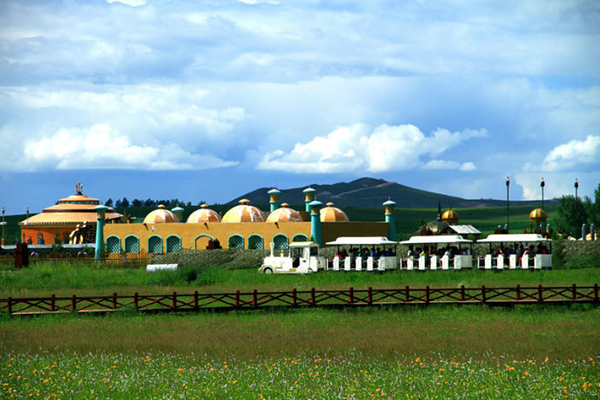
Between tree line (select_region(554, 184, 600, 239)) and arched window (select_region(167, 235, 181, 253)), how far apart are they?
4836cm

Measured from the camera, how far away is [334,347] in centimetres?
2117

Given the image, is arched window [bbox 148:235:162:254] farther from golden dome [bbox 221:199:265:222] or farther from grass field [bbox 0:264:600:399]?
grass field [bbox 0:264:600:399]

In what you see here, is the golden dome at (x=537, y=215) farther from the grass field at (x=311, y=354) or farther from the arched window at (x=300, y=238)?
the grass field at (x=311, y=354)

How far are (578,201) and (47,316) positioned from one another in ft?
235

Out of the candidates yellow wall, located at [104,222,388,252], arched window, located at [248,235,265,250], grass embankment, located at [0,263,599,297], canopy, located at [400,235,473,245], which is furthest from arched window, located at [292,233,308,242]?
canopy, located at [400,235,473,245]

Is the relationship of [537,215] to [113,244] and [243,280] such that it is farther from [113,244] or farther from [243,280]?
[113,244]

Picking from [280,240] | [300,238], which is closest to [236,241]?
[280,240]

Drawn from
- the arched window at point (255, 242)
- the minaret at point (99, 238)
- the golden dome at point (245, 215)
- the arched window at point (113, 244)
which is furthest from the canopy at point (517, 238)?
the minaret at point (99, 238)

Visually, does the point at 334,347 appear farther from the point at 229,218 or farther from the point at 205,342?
the point at 229,218

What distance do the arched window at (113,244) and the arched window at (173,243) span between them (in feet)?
14.7

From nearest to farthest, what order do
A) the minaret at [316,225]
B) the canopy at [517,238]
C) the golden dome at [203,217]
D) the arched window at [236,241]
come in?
the canopy at [517,238], the minaret at [316,225], the arched window at [236,241], the golden dome at [203,217]

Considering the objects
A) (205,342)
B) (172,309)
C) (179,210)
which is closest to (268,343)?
(205,342)

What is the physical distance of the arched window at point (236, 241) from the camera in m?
54.4

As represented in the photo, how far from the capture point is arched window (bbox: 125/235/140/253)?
5781 centimetres
